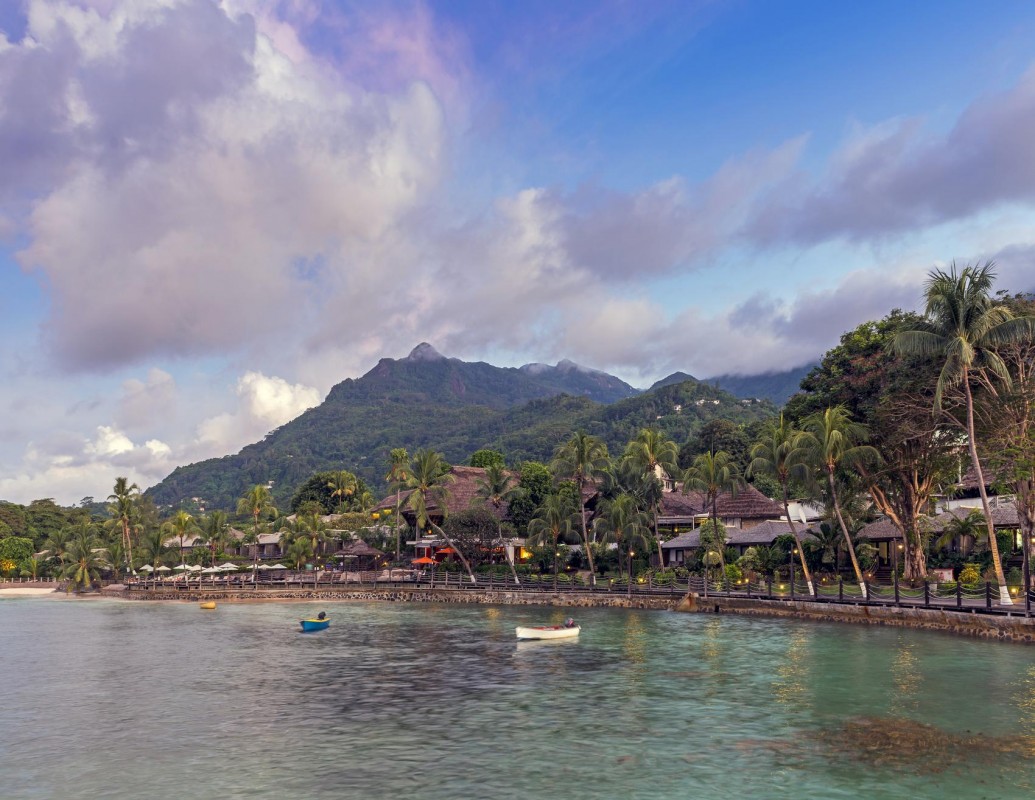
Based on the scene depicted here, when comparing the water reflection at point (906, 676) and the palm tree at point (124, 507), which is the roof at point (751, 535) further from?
the palm tree at point (124, 507)

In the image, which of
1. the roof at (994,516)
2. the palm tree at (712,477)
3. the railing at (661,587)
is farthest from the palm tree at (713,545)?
the roof at (994,516)

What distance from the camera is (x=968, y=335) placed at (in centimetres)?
3947

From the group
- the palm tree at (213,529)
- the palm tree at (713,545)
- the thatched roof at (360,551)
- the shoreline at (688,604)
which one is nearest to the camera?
the shoreline at (688,604)

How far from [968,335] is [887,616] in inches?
632

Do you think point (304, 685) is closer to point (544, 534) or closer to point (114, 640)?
point (114, 640)

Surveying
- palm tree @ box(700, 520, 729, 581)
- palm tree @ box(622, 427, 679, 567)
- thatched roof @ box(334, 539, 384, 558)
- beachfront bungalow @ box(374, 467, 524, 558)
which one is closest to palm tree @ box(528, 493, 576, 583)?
beachfront bungalow @ box(374, 467, 524, 558)

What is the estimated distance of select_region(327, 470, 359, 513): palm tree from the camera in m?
147

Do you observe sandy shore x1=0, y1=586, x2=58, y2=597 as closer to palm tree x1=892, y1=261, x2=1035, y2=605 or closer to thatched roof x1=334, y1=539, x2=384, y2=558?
thatched roof x1=334, y1=539, x2=384, y2=558

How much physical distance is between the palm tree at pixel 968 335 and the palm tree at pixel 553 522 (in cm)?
4057

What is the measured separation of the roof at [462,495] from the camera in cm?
9144

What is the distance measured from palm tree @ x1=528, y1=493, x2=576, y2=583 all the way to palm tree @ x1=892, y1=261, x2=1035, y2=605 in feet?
133

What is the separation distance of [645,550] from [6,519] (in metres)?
122

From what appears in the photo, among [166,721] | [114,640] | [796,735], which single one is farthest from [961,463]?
[114,640]

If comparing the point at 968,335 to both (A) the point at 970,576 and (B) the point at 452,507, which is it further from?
(B) the point at 452,507
